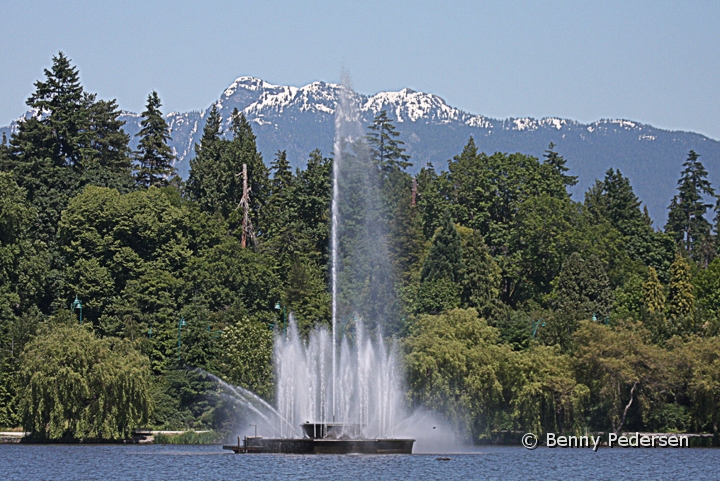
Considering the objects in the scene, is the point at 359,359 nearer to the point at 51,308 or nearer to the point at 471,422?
the point at 471,422

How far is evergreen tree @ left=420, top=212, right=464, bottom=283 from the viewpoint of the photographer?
9569cm

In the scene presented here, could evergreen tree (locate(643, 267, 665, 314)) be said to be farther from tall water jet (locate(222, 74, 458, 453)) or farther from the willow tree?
the willow tree

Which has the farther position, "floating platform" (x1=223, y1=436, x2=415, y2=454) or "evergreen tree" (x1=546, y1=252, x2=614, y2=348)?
"evergreen tree" (x1=546, y1=252, x2=614, y2=348)

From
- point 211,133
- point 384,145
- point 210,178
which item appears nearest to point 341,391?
point 210,178

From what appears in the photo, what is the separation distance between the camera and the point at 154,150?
389 ft

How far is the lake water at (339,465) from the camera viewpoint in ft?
163

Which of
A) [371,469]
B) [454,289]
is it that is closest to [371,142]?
[454,289]

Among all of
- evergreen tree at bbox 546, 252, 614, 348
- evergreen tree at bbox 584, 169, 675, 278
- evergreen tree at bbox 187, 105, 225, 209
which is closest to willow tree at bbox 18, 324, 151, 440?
evergreen tree at bbox 546, 252, 614, 348

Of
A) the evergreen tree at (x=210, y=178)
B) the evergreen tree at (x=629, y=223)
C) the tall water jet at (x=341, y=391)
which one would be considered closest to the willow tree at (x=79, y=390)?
the tall water jet at (x=341, y=391)

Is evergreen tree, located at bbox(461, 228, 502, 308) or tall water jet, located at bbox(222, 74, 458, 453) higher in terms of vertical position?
evergreen tree, located at bbox(461, 228, 502, 308)

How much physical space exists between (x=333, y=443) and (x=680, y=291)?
4792 cm

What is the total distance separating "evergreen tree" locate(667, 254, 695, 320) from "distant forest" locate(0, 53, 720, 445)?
0.17 m

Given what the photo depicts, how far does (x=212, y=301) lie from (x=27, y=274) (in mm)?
13161

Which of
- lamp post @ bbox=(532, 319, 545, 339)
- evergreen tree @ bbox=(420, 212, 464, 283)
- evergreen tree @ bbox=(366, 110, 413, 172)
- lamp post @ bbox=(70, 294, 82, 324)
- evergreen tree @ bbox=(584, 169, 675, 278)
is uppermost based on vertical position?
evergreen tree @ bbox=(366, 110, 413, 172)
